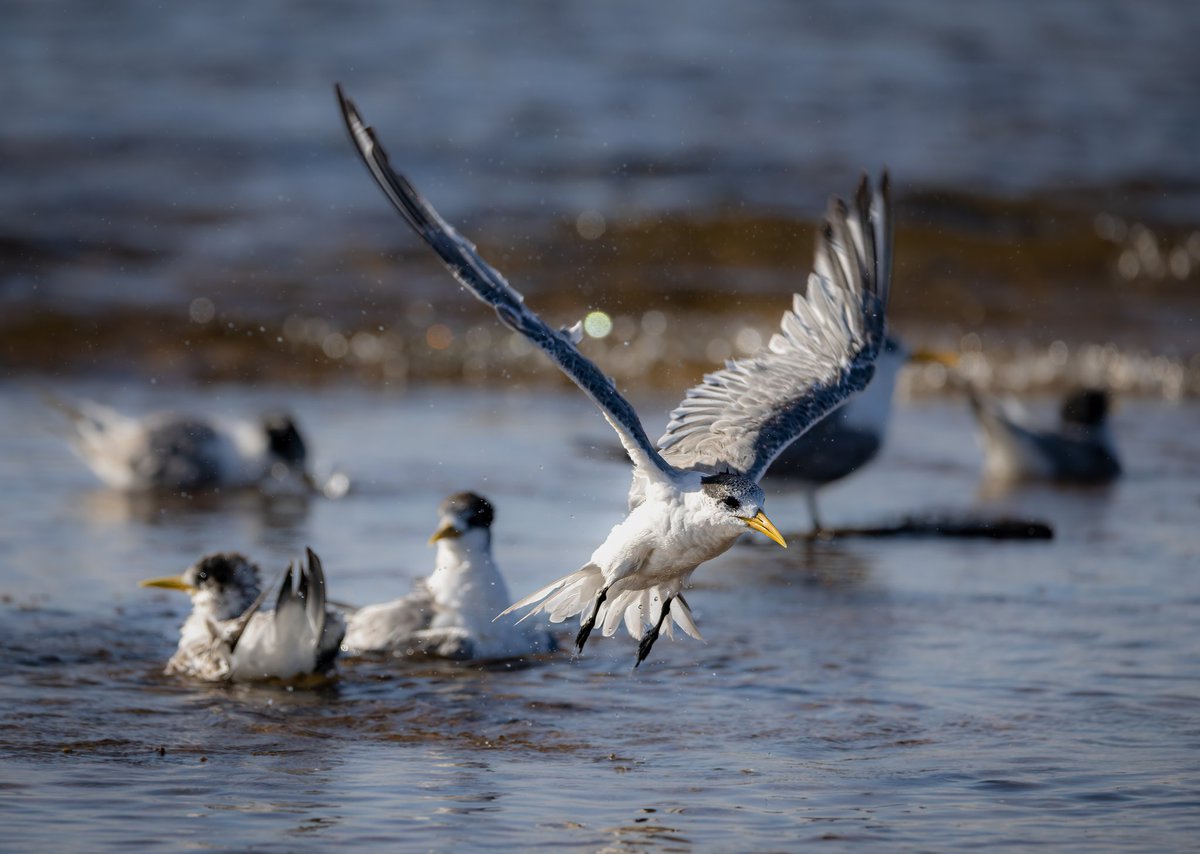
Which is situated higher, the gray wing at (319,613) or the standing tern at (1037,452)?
the standing tern at (1037,452)

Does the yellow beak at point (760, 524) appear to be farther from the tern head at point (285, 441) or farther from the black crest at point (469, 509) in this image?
the tern head at point (285, 441)

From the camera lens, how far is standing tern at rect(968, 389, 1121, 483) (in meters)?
9.65

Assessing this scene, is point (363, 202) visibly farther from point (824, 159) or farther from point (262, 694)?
point (262, 694)

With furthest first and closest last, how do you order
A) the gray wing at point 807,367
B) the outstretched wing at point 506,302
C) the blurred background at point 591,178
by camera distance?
the blurred background at point 591,178
the gray wing at point 807,367
the outstretched wing at point 506,302

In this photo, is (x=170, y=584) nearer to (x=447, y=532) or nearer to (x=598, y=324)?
(x=447, y=532)

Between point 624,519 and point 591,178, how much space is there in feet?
38.0

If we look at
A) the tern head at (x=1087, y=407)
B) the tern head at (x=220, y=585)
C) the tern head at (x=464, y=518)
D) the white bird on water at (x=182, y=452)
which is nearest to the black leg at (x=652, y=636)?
the tern head at (x=464, y=518)

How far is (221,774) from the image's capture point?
4.81m

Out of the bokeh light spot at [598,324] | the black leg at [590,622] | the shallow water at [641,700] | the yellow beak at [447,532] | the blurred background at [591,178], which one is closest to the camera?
the shallow water at [641,700]

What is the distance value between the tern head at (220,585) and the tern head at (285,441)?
264cm

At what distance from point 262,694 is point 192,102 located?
15.4 meters

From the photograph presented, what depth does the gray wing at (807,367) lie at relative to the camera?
19.5 feet

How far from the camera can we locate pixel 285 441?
30.1ft

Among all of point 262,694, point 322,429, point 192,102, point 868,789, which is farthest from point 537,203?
point 868,789
